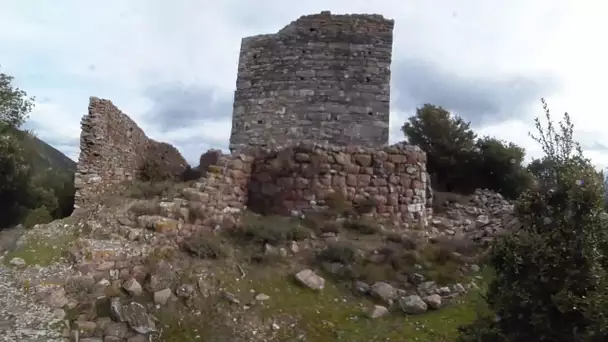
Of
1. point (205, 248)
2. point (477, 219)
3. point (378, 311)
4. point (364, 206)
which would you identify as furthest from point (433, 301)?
point (477, 219)

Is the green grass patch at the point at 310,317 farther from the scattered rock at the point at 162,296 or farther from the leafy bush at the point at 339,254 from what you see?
the leafy bush at the point at 339,254

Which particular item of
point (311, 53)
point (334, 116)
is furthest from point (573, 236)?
point (311, 53)

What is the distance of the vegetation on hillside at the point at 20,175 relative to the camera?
14744 mm

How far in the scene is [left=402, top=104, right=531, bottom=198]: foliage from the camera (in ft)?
61.9

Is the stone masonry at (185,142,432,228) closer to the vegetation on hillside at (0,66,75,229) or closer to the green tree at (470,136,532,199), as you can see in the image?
the vegetation on hillside at (0,66,75,229)

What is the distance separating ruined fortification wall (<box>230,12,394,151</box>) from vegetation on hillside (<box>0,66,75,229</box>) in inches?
212

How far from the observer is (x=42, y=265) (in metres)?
6.70

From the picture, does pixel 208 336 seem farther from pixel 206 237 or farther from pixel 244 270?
pixel 206 237

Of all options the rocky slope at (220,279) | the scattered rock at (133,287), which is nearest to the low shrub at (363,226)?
the rocky slope at (220,279)

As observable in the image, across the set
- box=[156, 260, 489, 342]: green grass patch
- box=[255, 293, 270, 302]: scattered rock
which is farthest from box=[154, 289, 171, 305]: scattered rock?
box=[255, 293, 270, 302]: scattered rock

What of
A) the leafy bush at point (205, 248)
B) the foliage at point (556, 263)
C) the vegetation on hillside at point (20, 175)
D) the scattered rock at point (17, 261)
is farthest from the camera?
the vegetation on hillside at point (20, 175)

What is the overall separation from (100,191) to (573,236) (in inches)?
308

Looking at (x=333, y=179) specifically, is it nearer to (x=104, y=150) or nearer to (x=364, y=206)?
(x=364, y=206)

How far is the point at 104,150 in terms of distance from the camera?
9.70 meters
